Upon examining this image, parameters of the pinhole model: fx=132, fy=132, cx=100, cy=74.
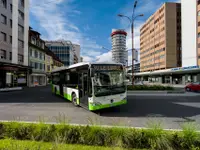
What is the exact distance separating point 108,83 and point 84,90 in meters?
1.74

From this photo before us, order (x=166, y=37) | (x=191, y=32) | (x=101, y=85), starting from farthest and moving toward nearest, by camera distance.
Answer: (x=166, y=37), (x=191, y=32), (x=101, y=85)

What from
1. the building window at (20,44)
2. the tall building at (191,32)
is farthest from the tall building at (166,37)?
the building window at (20,44)

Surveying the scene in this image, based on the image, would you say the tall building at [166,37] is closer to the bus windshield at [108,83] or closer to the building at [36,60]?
the building at [36,60]

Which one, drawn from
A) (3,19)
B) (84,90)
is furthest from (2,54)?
(84,90)

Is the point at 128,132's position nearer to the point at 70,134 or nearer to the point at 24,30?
the point at 70,134

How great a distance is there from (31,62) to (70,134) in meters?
37.4

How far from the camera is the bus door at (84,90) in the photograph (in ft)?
26.5

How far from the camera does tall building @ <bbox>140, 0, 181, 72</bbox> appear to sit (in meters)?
64.1

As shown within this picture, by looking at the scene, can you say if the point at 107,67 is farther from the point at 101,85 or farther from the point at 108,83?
the point at 101,85

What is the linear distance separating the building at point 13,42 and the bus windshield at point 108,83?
2272 centimetres

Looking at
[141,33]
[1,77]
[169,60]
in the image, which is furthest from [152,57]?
[1,77]

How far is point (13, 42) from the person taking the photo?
28609 mm

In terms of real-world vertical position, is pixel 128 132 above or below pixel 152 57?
below

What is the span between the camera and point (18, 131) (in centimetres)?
416
